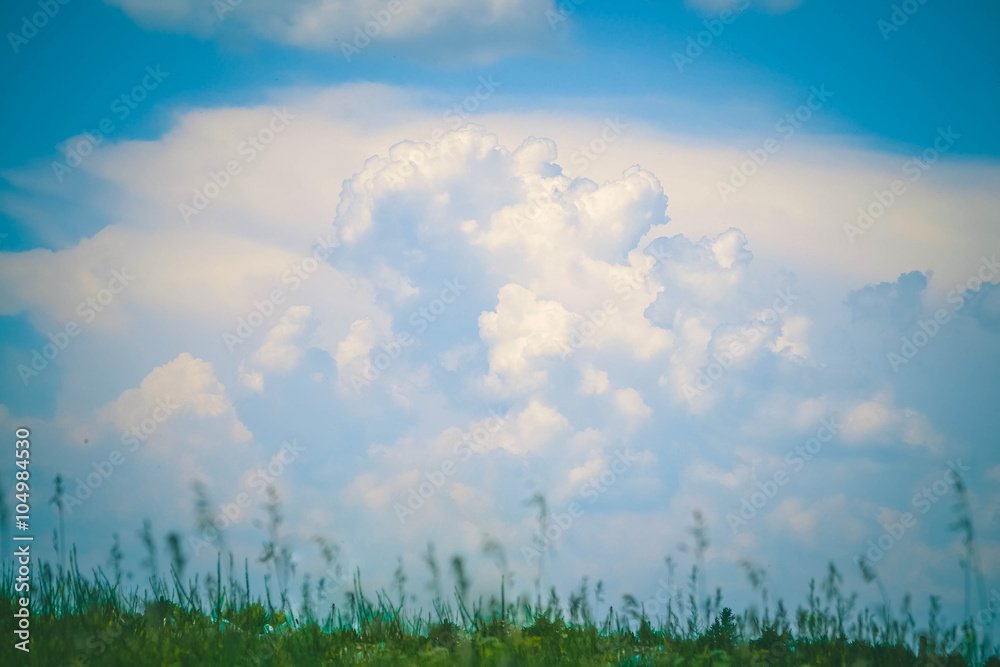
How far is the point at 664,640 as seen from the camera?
785cm

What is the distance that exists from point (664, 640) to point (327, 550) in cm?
350

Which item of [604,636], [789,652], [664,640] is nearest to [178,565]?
[604,636]

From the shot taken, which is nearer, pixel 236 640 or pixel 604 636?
pixel 236 640

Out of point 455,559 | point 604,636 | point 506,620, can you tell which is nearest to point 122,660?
point 455,559

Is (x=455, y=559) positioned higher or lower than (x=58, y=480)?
lower

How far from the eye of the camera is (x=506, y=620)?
26.1 ft

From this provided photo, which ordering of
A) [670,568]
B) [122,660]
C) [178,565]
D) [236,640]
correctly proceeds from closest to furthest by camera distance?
1. [122,660]
2. [236,640]
3. [178,565]
4. [670,568]

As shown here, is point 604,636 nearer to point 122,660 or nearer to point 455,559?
point 455,559

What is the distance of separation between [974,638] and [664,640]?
285cm

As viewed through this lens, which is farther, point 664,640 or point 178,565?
point 664,640

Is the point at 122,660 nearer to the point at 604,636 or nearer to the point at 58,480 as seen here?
the point at 58,480

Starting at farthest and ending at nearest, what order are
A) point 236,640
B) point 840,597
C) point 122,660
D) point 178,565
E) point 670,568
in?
point 670,568 → point 840,597 → point 178,565 → point 236,640 → point 122,660

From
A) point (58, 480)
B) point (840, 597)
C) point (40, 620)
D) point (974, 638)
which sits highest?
point (58, 480)

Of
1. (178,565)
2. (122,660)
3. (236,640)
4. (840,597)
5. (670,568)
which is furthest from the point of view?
(670,568)
